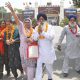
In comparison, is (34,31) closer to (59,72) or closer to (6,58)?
(6,58)

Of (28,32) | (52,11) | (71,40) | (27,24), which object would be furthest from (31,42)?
(52,11)

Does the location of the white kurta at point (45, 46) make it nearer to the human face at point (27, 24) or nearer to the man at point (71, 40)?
the human face at point (27, 24)

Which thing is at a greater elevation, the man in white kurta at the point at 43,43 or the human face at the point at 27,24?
the human face at the point at 27,24

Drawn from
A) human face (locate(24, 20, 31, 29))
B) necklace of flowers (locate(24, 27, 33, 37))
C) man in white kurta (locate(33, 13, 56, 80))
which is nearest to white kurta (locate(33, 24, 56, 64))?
man in white kurta (locate(33, 13, 56, 80))

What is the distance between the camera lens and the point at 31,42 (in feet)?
24.4

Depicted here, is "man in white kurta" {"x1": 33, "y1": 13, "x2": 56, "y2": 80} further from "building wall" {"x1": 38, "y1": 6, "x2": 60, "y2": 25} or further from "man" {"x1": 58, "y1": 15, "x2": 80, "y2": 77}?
"building wall" {"x1": 38, "y1": 6, "x2": 60, "y2": 25}

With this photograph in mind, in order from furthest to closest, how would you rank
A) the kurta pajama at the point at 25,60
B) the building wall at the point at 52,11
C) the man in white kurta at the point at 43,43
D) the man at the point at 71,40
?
the building wall at the point at 52,11 → the man at the point at 71,40 → the kurta pajama at the point at 25,60 → the man in white kurta at the point at 43,43

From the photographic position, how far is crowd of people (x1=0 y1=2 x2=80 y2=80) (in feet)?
24.2

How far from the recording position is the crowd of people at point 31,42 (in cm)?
737

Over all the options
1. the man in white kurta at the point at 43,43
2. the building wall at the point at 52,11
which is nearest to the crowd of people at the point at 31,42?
the man in white kurta at the point at 43,43

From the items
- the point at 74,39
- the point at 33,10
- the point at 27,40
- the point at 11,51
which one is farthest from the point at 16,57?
the point at 33,10

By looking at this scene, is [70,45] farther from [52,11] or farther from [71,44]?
[52,11]

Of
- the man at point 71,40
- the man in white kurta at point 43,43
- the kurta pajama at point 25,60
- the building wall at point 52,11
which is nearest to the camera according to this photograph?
the man in white kurta at point 43,43

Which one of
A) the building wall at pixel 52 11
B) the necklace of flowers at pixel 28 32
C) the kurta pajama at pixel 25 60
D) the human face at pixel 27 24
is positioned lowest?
the building wall at pixel 52 11
